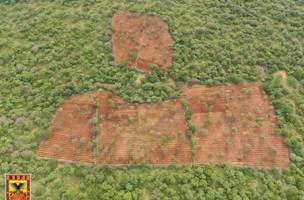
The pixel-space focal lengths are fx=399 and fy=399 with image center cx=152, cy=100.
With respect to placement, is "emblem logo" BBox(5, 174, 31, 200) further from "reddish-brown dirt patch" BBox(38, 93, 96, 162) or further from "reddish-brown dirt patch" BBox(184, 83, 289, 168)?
"reddish-brown dirt patch" BBox(184, 83, 289, 168)

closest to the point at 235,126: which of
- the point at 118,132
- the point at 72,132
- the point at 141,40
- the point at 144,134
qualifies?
the point at 144,134

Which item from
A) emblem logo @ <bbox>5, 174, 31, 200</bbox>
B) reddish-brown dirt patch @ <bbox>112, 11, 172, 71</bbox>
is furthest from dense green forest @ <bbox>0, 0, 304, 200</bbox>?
reddish-brown dirt patch @ <bbox>112, 11, 172, 71</bbox>

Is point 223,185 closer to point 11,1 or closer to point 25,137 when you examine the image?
point 25,137

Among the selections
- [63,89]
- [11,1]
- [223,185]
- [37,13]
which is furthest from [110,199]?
[11,1]

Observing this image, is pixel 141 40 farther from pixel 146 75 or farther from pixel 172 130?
pixel 172 130

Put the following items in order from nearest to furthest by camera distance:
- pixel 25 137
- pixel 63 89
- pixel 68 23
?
1. pixel 25 137
2. pixel 63 89
3. pixel 68 23

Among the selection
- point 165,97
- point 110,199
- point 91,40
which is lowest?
point 110,199

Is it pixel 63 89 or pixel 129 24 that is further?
pixel 129 24
